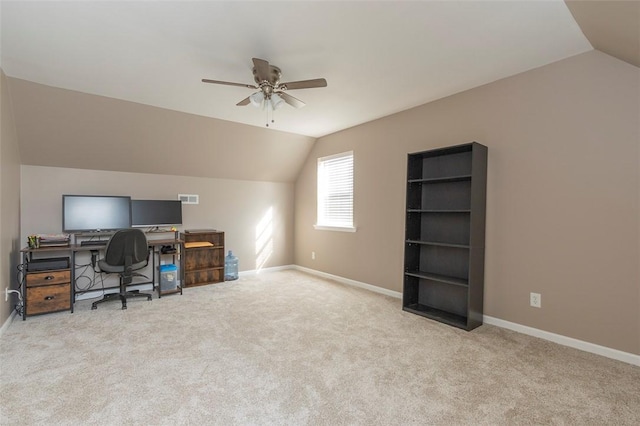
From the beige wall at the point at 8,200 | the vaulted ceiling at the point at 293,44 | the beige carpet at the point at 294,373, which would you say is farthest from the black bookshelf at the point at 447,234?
the beige wall at the point at 8,200

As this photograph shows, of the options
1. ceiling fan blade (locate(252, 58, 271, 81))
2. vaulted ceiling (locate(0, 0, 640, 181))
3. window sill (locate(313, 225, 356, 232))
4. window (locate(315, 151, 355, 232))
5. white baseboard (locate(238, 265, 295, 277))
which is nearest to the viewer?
vaulted ceiling (locate(0, 0, 640, 181))

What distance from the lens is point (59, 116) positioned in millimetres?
3596

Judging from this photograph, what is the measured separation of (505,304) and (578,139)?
167 cm

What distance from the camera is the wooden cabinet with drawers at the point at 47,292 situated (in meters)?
3.34

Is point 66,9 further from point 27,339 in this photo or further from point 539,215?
point 539,215

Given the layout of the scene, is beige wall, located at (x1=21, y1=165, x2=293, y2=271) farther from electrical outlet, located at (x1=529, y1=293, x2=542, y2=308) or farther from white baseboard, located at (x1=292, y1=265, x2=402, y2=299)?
electrical outlet, located at (x1=529, y1=293, x2=542, y2=308)

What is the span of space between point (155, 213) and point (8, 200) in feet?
5.24

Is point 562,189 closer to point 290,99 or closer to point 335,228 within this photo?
point 290,99

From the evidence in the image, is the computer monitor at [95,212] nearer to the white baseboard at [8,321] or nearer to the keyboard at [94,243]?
the keyboard at [94,243]

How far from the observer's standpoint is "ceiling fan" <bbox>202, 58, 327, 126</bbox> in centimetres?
252

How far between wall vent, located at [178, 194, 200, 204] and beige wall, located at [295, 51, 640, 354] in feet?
11.8

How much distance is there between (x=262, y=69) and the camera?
2.49 meters

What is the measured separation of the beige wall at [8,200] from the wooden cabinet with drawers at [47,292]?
0.17m

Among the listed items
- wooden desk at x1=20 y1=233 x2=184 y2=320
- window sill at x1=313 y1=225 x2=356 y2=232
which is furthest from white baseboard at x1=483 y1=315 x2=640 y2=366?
wooden desk at x1=20 y1=233 x2=184 y2=320
